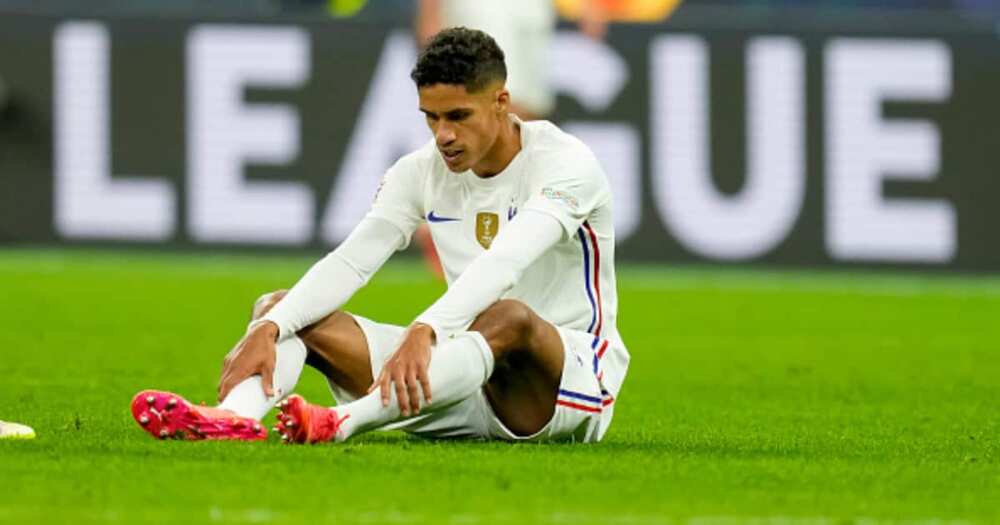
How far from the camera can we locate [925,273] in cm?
1470

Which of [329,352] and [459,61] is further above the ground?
[459,61]

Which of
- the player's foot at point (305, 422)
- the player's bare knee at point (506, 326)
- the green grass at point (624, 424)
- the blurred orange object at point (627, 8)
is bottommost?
the green grass at point (624, 424)

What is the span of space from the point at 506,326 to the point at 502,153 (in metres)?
0.58

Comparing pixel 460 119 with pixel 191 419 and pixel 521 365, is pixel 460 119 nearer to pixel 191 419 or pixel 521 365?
pixel 521 365

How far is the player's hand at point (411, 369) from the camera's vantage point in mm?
5520

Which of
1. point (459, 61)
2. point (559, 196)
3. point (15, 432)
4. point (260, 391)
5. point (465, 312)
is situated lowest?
point (15, 432)

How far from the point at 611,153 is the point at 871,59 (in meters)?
1.83

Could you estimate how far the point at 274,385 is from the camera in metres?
5.84

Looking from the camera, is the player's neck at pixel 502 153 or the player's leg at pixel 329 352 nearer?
the player's leg at pixel 329 352

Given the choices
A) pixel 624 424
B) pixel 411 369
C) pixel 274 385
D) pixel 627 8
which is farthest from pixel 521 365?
pixel 627 8

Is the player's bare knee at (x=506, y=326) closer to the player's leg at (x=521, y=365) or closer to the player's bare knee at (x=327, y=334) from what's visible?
the player's leg at (x=521, y=365)

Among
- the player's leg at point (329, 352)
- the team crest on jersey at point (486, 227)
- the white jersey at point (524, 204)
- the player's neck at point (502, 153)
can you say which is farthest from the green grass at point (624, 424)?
the player's neck at point (502, 153)

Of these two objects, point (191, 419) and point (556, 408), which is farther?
point (556, 408)

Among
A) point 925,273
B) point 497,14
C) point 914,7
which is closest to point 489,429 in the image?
point 497,14
